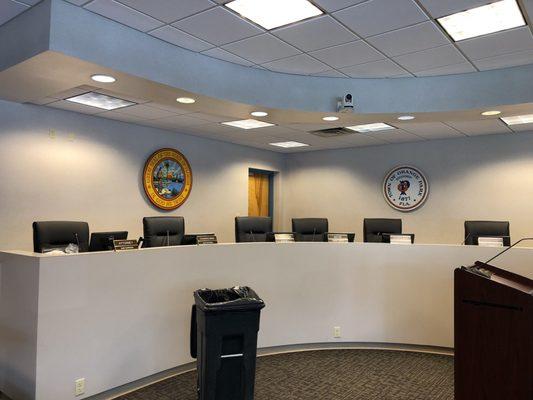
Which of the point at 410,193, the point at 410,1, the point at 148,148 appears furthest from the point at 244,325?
the point at 410,193

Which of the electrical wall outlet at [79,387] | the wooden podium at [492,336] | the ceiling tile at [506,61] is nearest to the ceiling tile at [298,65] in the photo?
the ceiling tile at [506,61]

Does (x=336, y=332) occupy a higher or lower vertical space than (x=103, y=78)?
lower

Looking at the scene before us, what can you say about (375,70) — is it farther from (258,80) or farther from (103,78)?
(103,78)

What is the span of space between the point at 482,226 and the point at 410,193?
207 centimetres

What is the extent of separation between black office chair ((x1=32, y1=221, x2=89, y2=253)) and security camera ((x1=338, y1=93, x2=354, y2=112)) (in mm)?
2645

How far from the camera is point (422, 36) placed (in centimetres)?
289

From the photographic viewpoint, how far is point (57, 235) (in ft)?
11.8

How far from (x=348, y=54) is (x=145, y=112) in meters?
2.57

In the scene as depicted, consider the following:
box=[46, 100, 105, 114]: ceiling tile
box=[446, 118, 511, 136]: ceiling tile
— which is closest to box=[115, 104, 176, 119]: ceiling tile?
box=[46, 100, 105, 114]: ceiling tile

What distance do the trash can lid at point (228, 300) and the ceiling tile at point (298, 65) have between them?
192 cm

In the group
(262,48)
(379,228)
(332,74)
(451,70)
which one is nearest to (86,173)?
(262,48)

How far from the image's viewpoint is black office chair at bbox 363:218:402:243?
5.04 meters

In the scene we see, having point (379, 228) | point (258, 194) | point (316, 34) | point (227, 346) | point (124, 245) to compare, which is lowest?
point (227, 346)

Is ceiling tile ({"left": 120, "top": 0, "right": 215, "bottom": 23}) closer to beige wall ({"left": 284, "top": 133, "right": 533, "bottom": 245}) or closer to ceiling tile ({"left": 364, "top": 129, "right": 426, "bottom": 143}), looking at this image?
ceiling tile ({"left": 364, "top": 129, "right": 426, "bottom": 143})
